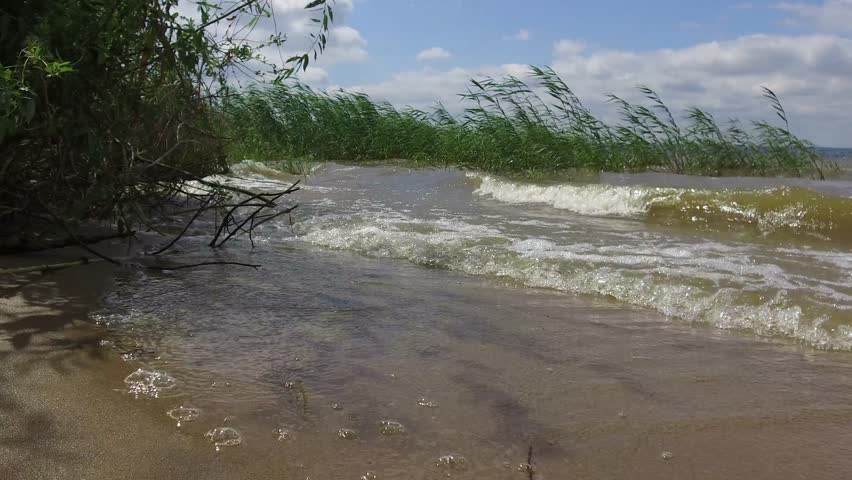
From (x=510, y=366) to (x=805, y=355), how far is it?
4.87 ft

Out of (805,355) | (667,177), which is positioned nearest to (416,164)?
(667,177)

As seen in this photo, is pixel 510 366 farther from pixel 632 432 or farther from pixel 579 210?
pixel 579 210

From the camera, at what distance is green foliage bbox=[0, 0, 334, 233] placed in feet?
12.2

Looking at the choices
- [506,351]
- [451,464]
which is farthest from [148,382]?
[506,351]

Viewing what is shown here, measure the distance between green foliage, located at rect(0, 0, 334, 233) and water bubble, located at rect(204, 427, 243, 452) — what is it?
1.84 meters

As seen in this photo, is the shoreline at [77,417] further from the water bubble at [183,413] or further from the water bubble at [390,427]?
the water bubble at [390,427]

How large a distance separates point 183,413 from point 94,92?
2.73m

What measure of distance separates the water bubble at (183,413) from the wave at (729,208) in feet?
22.0

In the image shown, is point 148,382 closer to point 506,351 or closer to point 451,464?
point 451,464

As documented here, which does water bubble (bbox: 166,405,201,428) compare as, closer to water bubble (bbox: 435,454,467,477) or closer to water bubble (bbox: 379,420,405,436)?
water bubble (bbox: 379,420,405,436)

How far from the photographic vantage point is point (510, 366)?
2947 millimetres

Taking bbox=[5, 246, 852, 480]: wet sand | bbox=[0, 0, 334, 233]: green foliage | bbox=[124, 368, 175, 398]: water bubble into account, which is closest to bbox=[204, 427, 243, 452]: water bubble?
bbox=[5, 246, 852, 480]: wet sand

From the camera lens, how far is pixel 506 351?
10.3 ft

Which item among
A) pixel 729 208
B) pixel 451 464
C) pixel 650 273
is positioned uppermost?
pixel 729 208
